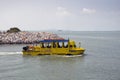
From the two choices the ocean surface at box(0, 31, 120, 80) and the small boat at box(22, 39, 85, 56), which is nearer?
the ocean surface at box(0, 31, 120, 80)

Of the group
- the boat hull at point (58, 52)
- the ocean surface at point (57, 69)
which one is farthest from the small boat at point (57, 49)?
the ocean surface at point (57, 69)

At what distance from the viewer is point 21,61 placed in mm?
35750

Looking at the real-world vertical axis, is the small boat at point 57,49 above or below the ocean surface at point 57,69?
above

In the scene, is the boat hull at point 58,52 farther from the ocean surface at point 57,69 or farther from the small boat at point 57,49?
the ocean surface at point 57,69

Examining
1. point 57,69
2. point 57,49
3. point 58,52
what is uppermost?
point 57,49

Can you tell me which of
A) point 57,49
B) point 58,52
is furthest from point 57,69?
point 57,49

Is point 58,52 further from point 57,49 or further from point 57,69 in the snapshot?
point 57,69

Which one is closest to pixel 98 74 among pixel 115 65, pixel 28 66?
pixel 115 65

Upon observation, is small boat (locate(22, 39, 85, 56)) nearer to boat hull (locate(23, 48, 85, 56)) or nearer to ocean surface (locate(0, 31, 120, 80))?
boat hull (locate(23, 48, 85, 56))

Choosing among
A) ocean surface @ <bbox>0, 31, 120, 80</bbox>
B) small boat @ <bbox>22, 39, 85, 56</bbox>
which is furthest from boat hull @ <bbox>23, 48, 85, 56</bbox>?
ocean surface @ <bbox>0, 31, 120, 80</bbox>

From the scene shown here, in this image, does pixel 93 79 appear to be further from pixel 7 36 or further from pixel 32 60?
pixel 7 36

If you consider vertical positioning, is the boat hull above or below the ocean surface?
above

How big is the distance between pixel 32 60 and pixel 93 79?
1336 centimetres

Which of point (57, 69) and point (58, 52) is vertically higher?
point (58, 52)
